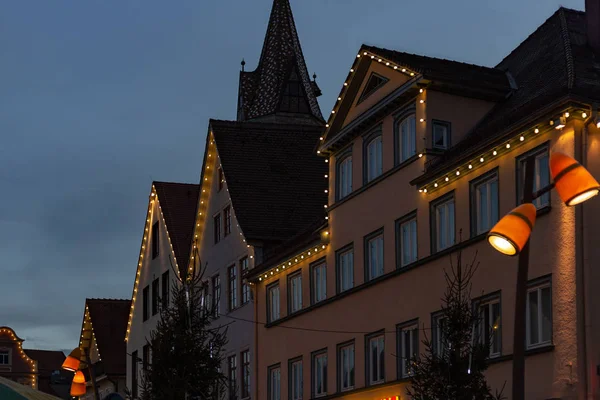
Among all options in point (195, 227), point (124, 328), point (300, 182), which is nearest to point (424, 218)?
point (300, 182)

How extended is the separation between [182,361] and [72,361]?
611 centimetres

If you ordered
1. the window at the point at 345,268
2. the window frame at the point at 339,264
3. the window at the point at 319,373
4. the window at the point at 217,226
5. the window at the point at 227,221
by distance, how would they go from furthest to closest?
1. the window at the point at 217,226
2. the window at the point at 227,221
3. the window at the point at 319,373
4. the window frame at the point at 339,264
5. the window at the point at 345,268

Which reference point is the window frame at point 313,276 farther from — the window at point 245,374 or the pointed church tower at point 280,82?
the pointed church tower at point 280,82

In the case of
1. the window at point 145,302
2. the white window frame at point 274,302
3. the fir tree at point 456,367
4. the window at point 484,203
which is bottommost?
the fir tree at point 456,367

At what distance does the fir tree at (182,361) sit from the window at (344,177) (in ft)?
28.2

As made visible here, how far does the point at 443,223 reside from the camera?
3397cm

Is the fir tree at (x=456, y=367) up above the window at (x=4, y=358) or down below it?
below

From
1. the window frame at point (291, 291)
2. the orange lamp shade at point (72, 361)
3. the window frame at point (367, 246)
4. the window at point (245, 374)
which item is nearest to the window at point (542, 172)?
the window frame at point (367, 246)

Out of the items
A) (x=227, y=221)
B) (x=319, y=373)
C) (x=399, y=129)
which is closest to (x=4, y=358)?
(x=227, y=221)

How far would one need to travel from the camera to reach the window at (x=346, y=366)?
128ft

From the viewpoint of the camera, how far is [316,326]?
41.8 metres

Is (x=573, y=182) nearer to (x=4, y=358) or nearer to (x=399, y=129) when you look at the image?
(x=399, y=129)

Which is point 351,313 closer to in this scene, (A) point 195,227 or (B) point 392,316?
(B) point 392,316

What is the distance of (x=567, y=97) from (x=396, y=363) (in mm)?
10741
